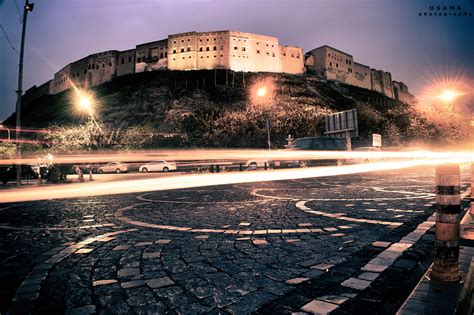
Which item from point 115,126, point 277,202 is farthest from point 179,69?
point 277,202

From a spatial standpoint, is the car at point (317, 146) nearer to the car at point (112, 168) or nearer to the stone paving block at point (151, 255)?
the stone paving block at point (151, 255)

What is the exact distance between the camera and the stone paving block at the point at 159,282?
9.34 ft

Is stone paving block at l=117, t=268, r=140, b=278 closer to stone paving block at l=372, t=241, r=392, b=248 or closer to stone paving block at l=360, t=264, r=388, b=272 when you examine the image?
stone paving block at l=360, t=264, r=388, b=272

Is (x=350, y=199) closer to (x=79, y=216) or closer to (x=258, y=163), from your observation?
(x=79, y=216)

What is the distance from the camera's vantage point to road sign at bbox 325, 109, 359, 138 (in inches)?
855

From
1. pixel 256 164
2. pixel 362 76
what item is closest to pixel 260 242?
pixel 256 164

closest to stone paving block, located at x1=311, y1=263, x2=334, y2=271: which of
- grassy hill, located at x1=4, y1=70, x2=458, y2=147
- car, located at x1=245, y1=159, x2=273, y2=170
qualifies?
car, located at x1=245, y1=159, x2=273, y2=170

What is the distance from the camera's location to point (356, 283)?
9.20ft

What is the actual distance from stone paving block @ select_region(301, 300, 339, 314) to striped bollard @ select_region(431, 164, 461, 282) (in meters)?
1.04

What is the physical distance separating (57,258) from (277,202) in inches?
203

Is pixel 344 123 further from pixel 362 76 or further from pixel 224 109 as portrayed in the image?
pixel 362 76

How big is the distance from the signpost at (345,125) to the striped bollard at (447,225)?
18.8m

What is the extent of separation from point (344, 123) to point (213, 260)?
69.5ft

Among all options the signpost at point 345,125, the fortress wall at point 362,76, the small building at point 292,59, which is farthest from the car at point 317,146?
the fortress wall at point 362,76
